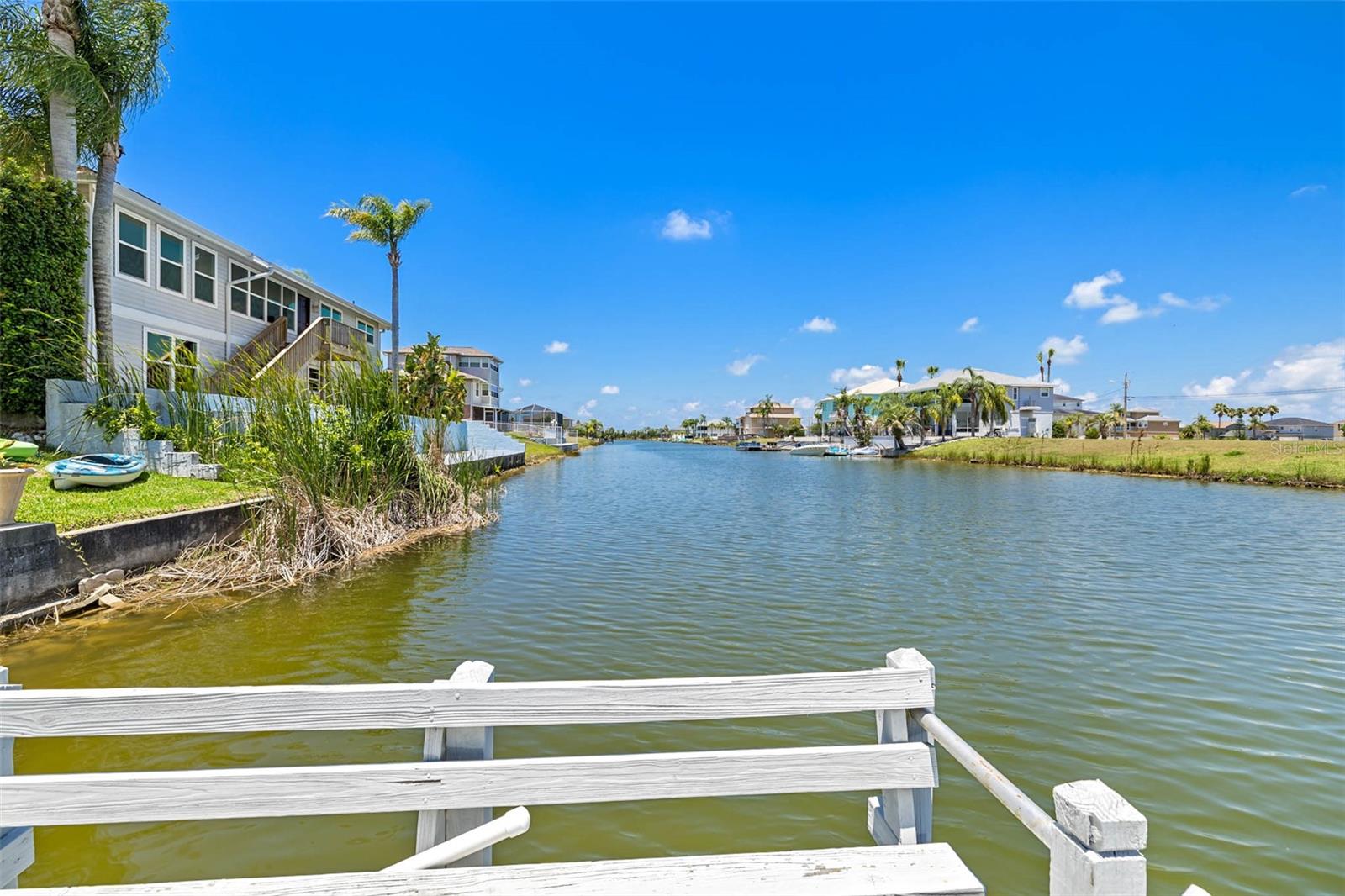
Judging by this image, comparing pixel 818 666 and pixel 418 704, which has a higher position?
pixel 418 704

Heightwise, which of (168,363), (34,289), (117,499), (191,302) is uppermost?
(191,302)

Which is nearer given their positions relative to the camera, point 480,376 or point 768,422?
point 480,376

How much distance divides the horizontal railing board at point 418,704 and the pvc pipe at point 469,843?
1.07ft

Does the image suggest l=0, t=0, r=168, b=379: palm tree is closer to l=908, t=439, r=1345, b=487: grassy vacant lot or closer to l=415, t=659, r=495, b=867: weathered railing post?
l=415, t=659, r=495, b=867: weathered railing post

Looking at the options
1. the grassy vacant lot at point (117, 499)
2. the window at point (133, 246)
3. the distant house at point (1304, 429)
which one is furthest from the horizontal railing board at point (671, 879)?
the distant house at point (1304, 429)

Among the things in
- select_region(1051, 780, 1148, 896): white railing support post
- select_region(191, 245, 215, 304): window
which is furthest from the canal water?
Answer: select_region(191, 245, 215, 304): window

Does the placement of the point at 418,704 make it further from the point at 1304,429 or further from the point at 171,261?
the point at 1304,429

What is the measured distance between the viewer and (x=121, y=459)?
1034cm

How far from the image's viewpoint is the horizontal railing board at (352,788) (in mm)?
1939

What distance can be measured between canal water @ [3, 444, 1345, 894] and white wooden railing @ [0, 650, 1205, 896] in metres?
1.93

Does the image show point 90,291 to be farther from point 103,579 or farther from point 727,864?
point 727,864

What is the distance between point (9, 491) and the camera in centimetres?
661

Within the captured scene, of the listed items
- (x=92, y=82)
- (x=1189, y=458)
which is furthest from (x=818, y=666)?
(x=1189, y=458)

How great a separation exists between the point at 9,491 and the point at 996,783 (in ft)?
30.7
